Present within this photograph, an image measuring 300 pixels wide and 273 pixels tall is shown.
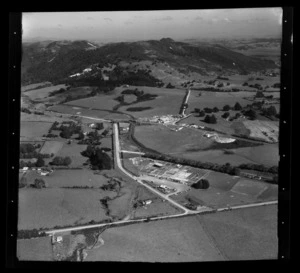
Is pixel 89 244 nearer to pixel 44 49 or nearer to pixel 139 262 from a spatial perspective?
pixel 139 262

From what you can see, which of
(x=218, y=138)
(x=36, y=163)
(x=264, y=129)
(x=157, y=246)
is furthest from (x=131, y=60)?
(x=157, y=246)

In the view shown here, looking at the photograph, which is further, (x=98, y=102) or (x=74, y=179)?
(x=98, y=102)

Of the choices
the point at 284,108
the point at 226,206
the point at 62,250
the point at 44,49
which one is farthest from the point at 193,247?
the point at 44,49

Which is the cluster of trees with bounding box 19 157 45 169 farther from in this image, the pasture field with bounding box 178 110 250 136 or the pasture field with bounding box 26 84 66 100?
the pasture field with bounding box 178 110 250 136

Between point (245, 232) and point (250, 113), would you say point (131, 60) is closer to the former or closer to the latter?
point (250, 113)

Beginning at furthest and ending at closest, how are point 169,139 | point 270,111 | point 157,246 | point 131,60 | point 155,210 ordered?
point 131,60 → point 169,139 → point 270,111 → point 155,210 → point 157,246


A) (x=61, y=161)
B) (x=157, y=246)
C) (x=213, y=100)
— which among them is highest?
(x=213, y=100)
